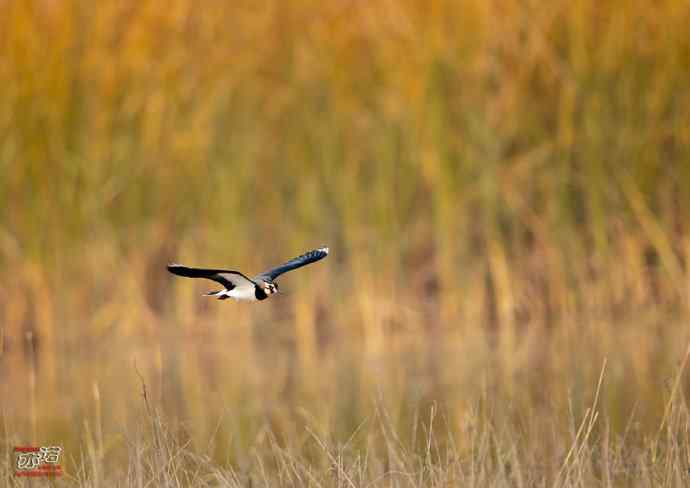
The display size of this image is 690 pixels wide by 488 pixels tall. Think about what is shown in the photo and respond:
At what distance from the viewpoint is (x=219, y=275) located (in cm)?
330

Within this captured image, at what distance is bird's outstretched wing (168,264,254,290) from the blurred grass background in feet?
16.6

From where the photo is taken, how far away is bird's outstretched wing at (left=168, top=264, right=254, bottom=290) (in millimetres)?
3116

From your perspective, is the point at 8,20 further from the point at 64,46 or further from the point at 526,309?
the point at 526,309

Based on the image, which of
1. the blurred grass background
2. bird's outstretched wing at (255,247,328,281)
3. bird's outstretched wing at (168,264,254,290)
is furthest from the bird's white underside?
the blurred grass background

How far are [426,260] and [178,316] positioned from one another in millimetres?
1724

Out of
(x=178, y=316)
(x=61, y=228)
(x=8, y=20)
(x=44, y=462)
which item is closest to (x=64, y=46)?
(x=8, y=20)

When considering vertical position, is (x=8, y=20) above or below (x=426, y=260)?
above

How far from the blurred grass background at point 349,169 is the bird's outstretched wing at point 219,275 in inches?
200

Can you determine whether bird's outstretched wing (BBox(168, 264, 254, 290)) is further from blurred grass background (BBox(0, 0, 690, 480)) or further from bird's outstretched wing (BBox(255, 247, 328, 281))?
blurred grass background (BBox(0, 0, 690, 480))

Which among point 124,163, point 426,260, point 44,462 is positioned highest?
point 124,163

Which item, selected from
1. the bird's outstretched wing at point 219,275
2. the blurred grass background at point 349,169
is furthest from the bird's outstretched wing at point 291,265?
the blurred grass background at point 349,169

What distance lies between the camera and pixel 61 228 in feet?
28.9

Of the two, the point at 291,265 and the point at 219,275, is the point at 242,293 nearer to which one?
the point at 219,275

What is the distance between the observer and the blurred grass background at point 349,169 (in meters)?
8.80
